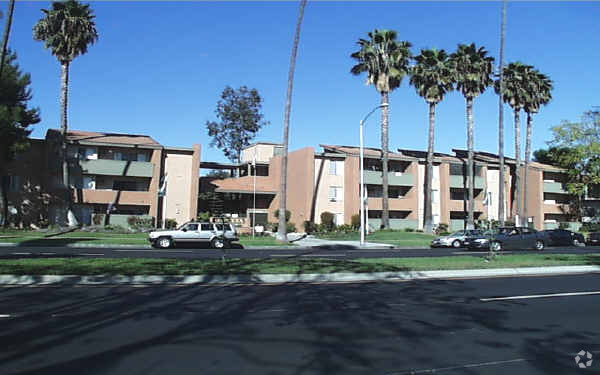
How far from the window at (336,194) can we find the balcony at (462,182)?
Answer: 12714mm

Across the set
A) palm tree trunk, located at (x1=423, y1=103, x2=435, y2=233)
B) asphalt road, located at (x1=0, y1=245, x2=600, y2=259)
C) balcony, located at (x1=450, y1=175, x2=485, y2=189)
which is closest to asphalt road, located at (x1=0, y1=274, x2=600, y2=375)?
asphalt road, located at (x1=0, y1=245, x2=600, y2=259)

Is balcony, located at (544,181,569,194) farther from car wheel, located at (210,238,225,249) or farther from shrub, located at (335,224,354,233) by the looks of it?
car wheel, located at (210,238,225,249)

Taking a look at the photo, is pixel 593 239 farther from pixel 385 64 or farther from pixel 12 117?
pixel 12 117

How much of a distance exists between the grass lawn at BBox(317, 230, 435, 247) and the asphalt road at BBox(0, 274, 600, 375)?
78.0 ft

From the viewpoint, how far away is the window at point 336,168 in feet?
157

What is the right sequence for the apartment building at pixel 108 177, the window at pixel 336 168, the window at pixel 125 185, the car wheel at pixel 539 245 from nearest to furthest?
the car wheel at pixel 539 245
the apartment building at pixel 108 177
the window at pixel 125 185
the window at pixel 336 168

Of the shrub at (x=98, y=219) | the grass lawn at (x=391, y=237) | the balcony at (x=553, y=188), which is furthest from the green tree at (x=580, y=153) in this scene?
the shrub at (x=98, y=219)

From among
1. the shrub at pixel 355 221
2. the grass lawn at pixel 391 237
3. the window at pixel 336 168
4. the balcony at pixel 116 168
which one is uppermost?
the window at pixel 336 168

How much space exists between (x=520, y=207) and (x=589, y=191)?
33.3 ft

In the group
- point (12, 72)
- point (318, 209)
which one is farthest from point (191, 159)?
point (12, 72)

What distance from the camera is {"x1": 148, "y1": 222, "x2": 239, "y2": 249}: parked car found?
27.3 m

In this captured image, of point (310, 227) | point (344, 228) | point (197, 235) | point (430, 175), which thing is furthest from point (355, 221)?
point (197, 235)

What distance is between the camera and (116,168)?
138ft

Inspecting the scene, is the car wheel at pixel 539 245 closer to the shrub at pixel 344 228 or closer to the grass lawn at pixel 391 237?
the grass lawn at pixel 391 237
